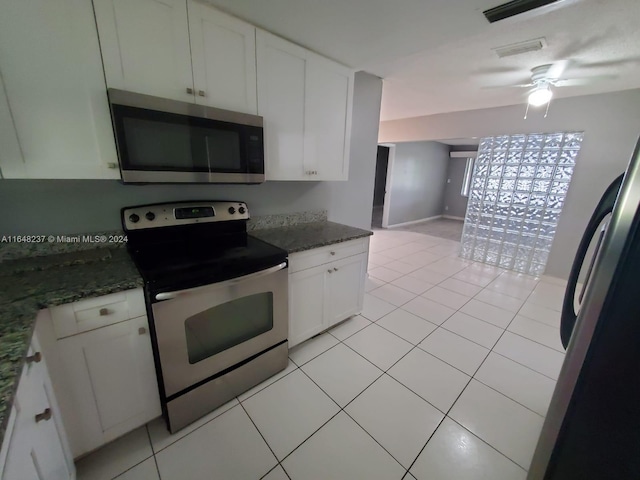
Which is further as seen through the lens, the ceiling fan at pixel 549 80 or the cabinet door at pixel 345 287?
the ceiling fan at pixel 549 80

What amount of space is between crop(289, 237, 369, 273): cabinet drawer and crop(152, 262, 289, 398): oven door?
16 cm

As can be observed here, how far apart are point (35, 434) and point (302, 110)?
6.75 feet

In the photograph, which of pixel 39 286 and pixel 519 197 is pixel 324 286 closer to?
pixel 39 286

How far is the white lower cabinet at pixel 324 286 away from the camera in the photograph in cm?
181

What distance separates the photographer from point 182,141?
1352 mm

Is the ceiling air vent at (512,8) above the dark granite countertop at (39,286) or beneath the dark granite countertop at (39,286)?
above

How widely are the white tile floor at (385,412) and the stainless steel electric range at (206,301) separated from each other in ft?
0.58

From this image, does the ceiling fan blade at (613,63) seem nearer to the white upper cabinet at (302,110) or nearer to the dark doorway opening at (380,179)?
the white upper cabinet at (302,110)

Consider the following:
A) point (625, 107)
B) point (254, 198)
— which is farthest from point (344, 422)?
point (625, 107)

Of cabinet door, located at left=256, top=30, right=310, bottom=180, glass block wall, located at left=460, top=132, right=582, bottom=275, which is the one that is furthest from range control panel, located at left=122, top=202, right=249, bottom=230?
glass block wall, located at left=460, top=132, right=582, bottom=275

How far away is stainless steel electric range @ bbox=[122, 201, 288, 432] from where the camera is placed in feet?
4.00

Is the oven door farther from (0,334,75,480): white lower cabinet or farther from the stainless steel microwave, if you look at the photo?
the stainless steel microwave

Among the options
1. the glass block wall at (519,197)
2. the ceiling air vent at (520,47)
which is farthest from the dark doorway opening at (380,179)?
the ceiling air vent at (520,47)

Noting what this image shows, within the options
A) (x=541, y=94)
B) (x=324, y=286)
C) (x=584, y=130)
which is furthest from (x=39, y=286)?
(x=584, y=130)
